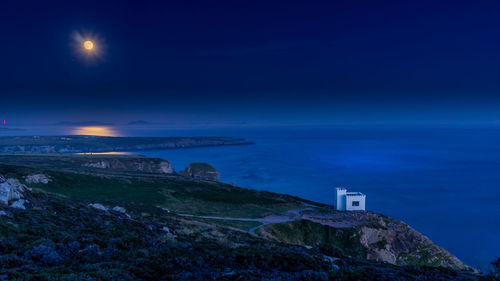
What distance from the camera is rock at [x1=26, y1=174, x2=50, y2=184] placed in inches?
1781

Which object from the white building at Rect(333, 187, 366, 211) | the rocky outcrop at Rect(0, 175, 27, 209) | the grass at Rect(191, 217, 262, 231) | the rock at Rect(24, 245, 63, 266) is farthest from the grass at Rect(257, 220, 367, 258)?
the rock at Rect(24, 245, 63, 266)

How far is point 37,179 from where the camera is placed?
46.4m

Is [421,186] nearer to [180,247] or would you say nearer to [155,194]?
[155,194]

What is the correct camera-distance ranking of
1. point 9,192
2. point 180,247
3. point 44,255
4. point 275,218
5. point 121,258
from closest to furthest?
point 44,255
point 121,258
point 180,247
point 9,192
point 275,218

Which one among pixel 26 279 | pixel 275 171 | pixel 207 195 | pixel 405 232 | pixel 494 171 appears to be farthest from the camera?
pixel 275 171

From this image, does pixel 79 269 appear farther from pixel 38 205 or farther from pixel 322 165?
pixel 322 165

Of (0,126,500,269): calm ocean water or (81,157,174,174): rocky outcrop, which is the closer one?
(0,126,500,269): calm ocean water

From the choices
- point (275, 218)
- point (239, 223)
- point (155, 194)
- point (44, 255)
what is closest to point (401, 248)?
point (275, 218)

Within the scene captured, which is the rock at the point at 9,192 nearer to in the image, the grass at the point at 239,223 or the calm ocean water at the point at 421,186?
the grass at the point at 239,223

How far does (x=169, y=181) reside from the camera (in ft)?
237

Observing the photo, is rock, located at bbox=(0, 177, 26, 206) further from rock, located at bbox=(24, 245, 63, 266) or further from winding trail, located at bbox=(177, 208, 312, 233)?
winding trail, located at bbox=(177, 208, 312, 233)

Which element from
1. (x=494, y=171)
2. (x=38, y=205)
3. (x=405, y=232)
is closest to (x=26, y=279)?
(x=38, y=205)

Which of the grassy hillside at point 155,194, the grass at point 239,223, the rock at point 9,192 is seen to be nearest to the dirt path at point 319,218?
the grass at point 239,223

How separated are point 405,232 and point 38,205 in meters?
51.9
